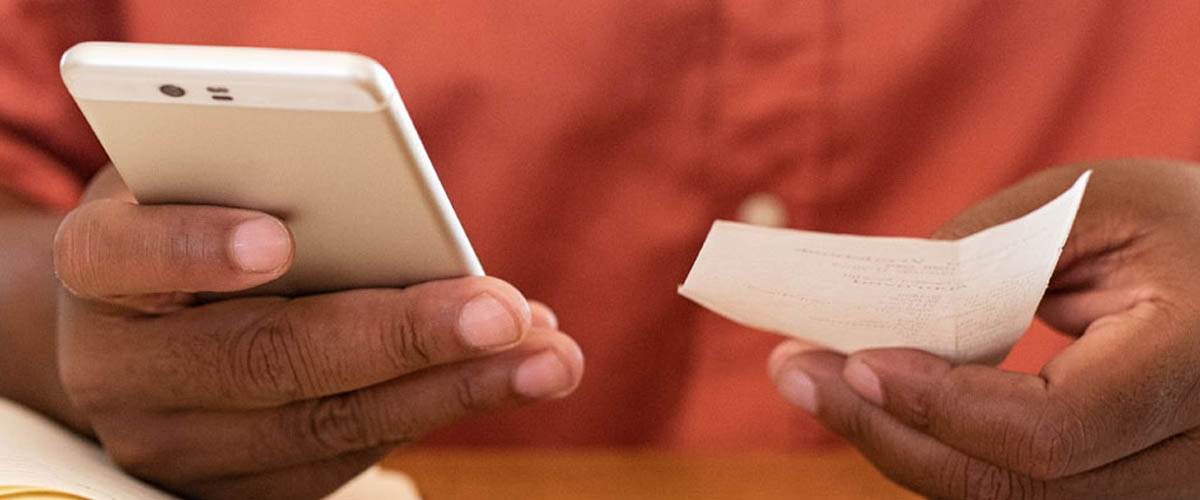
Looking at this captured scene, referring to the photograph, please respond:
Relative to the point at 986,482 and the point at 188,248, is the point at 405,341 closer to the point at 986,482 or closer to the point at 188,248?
the point at 188,248

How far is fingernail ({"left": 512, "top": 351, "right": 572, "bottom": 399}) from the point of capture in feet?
1.72

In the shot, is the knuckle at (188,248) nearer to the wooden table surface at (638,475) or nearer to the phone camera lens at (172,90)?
the phone camera lens at (172,90)

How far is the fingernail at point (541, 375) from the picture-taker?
52 cm

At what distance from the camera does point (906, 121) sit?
2.45 feet

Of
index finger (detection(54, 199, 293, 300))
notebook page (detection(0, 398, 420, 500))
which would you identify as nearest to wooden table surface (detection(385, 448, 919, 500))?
notebook page (detection(0, 398, 420, 500))

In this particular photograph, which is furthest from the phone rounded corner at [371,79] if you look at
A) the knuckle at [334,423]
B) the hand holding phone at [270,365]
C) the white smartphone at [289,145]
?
the knuckle at [334,423]

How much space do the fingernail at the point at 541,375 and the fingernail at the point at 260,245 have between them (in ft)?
0.45

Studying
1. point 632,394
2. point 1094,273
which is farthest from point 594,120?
point 1094,273

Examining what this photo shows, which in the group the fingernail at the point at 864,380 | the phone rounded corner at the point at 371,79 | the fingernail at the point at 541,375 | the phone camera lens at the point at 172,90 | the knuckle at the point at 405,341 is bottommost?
the fingernail at the point at 541,375

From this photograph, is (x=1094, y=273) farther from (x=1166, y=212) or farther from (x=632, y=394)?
(x=632, y=394)

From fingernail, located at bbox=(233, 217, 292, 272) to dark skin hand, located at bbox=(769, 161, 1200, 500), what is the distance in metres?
0.26

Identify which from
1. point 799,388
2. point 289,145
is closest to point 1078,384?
point 799,388

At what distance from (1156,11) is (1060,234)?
388 mm

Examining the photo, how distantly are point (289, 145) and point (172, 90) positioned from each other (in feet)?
0.15
